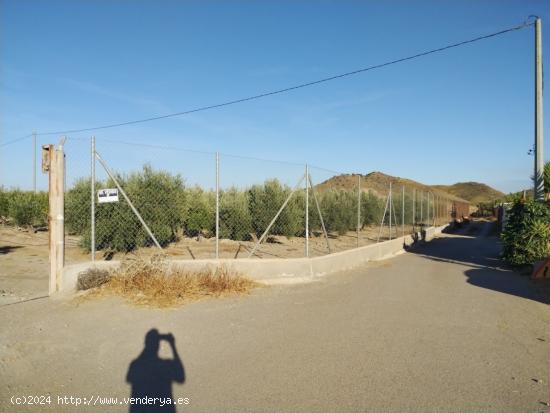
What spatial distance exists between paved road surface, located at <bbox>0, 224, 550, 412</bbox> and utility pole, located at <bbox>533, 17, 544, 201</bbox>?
19.9 feet

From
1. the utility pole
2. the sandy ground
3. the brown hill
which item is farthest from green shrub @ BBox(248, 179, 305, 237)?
the utility pole

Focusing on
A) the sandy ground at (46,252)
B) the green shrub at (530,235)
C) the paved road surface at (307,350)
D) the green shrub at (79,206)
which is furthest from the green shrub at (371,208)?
the paved road surface at (307,350)

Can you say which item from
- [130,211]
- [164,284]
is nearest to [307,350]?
[164,284]

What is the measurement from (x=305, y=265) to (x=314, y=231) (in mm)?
11592

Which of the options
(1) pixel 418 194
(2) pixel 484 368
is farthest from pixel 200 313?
(1) pixel 418 194

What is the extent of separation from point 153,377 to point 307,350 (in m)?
1.71

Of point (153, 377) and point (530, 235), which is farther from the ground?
point (530, 235)

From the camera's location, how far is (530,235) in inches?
470

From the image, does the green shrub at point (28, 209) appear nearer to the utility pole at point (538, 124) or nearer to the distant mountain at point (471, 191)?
the utility pole at point (538, 124)

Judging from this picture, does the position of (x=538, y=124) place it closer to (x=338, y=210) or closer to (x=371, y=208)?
(x=338, y=210)

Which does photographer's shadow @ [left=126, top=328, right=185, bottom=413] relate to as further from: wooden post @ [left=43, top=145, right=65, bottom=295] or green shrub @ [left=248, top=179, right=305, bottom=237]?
green shrub @ [left=248, top=179, right=305, bottom=237]

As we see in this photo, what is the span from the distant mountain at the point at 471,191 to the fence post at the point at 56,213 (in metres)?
121

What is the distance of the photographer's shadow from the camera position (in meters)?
3.61

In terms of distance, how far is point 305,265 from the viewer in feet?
33.0
